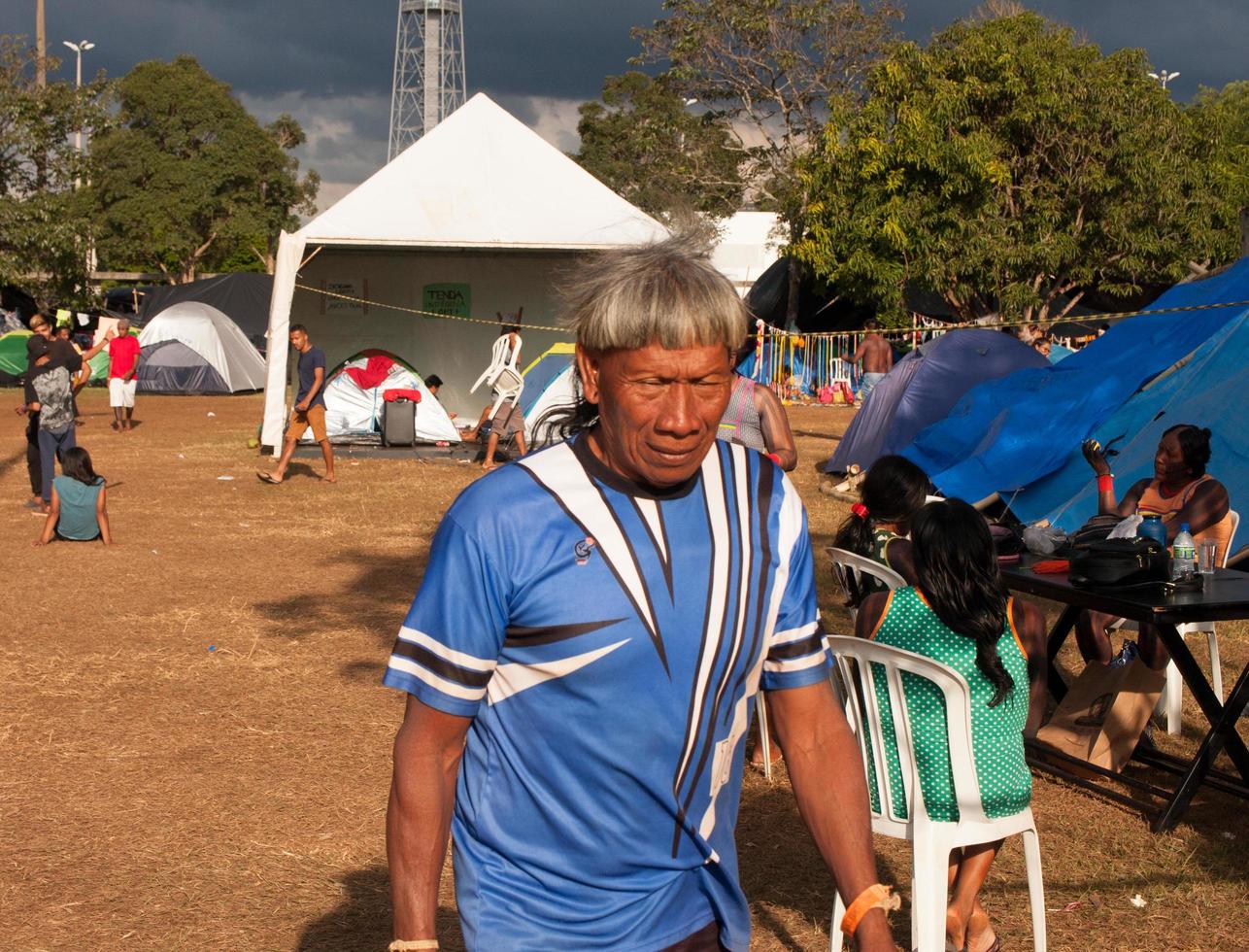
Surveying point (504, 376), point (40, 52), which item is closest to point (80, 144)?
point (40, 52)

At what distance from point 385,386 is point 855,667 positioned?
644 inches

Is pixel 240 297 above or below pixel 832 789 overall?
above

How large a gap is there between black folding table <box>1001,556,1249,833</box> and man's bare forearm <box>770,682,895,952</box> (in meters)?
3.07

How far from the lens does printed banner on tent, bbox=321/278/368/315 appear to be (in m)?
22.3

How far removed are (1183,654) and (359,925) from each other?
3.09 metres

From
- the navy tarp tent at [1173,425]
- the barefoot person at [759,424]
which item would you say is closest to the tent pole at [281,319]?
the navy tarp tent at [1173,425]

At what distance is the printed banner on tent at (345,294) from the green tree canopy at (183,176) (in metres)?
36.7

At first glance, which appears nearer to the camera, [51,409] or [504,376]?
[51,409]

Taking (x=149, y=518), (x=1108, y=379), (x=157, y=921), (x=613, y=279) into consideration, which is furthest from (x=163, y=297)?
(x=613, y=279)

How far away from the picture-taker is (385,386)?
20016 mm

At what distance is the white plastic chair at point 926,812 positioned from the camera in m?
3.86

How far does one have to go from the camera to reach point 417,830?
1.97 m

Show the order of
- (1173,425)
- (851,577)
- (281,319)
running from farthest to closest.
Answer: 1. (281,319)
2. (1173,425)
3. (851,577)

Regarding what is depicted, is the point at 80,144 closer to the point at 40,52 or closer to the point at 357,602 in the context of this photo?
the point at 40,52
